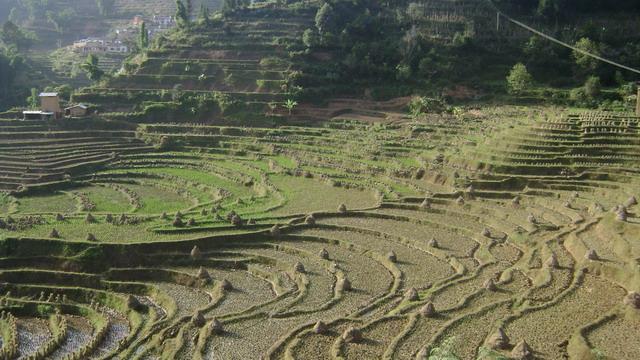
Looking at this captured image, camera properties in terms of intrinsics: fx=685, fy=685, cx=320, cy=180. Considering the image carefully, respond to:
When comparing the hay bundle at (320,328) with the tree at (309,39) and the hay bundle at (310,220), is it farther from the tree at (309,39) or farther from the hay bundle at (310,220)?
the tree at (309,39)

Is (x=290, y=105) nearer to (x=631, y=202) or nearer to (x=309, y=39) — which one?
(x=309, y=39)

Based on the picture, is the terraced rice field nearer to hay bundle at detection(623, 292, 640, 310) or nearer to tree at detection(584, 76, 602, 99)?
hay bundle at detection(623, 292, 640, 310)

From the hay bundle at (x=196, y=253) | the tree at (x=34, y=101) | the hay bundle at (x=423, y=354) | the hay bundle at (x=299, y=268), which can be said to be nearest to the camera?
the hay bundle at (x=423, y=354)

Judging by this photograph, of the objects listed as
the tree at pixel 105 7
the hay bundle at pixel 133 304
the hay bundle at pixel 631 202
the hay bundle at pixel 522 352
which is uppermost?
the tree at pixel 105 7

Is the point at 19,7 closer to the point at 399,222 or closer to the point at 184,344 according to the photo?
the point at 399,222

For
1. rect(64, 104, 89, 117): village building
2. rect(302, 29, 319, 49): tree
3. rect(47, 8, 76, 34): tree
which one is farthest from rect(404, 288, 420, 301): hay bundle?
rect(47, 8, 76, 34): tree

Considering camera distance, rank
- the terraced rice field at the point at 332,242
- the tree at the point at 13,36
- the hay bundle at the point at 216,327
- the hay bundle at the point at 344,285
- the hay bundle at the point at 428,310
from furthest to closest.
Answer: the tree at the point at 13,36, the hay bundle at the point at 344,285, the hay bundle at the point at 216,327, the hay bundle at the point at 428,310, the terraced rice field at the point at 332,242

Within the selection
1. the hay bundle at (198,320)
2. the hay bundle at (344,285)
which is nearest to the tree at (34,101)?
the hay bundle at (198,320)
